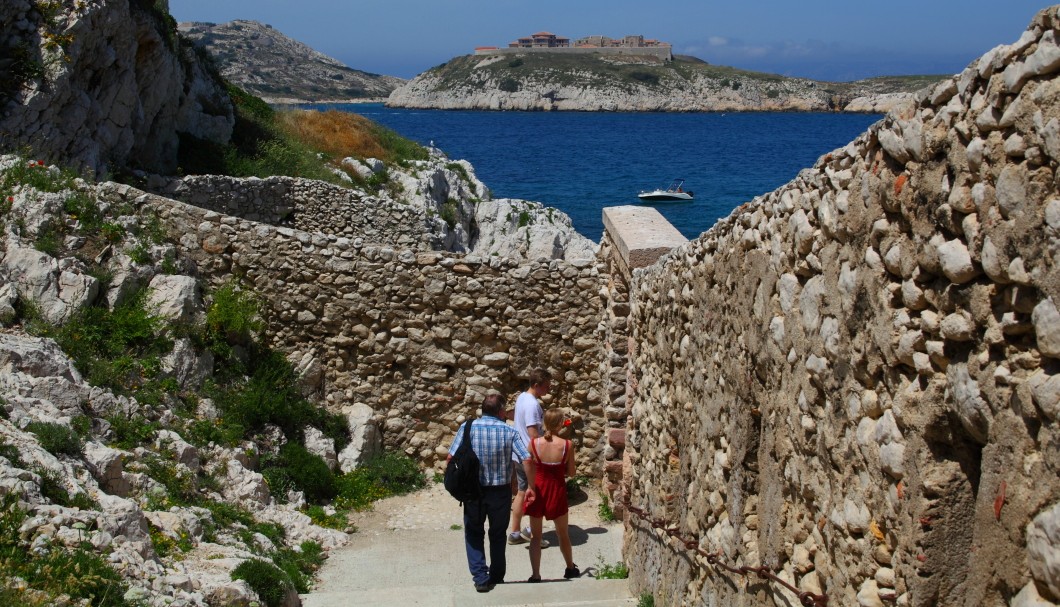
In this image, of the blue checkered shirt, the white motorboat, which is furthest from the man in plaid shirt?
the white motorboat

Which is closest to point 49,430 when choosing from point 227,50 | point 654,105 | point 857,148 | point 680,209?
point 857,148

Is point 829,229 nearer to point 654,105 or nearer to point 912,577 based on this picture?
point 912,577

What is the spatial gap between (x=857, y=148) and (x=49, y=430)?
578 cm

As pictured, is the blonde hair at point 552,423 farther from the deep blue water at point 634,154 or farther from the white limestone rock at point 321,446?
the deep blue water at point 634,154

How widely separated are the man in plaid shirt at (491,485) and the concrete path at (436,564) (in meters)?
0.20

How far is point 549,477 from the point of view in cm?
809

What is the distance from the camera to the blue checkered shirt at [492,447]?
7.45 meters

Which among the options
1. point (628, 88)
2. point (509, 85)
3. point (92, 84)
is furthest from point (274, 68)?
A: point (92, 84)

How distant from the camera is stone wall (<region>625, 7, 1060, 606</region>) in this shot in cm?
261

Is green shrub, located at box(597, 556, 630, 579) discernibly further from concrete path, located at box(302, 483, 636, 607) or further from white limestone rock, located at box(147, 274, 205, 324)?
white limestone rock, located at box(147, 274, 205, 324)

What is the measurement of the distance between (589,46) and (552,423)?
17906 cm

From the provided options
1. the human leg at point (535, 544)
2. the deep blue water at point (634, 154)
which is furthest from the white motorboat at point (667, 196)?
the human leg at point (535, 544)

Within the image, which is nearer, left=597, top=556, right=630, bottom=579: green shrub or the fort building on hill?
left=597, top=556, right=630, bottom=579: green shrub

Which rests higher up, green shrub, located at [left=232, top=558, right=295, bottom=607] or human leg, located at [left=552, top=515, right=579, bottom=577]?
green shrub, located at [left=232, top=558, right=295, bottom=607]
